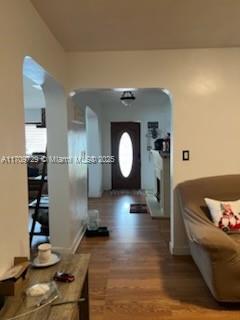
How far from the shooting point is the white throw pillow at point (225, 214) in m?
2.87

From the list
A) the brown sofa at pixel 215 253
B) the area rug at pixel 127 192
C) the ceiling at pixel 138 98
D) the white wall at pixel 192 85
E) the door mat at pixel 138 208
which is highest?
the ceiling at pixel 138 98

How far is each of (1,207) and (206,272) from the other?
184 cm

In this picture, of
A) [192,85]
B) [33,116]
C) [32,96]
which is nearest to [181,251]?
[192,85]

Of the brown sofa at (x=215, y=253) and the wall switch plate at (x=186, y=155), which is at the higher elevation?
the wall switch plate at (x=186, y=155)

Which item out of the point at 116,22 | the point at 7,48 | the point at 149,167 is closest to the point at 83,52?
the point at 116,22

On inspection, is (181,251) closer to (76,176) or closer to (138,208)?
(76,176)

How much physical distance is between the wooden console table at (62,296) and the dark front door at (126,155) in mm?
6305

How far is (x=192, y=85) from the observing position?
3.43 m

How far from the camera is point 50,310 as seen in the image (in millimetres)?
1392

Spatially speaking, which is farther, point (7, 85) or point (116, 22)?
point (116, 22)

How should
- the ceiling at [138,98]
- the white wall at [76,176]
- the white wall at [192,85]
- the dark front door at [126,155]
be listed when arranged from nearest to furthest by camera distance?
the white wall at [192,85] < the white wall at [76,176] < the ceiling at [138,98] < the dark front door at [126,155]

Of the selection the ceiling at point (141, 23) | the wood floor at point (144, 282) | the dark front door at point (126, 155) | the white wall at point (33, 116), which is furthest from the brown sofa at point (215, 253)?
the white wall at point (33, 116)

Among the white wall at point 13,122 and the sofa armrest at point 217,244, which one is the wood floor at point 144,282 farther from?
the white wall at point 13,122

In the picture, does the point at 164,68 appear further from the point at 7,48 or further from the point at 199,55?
the point at 7,48
